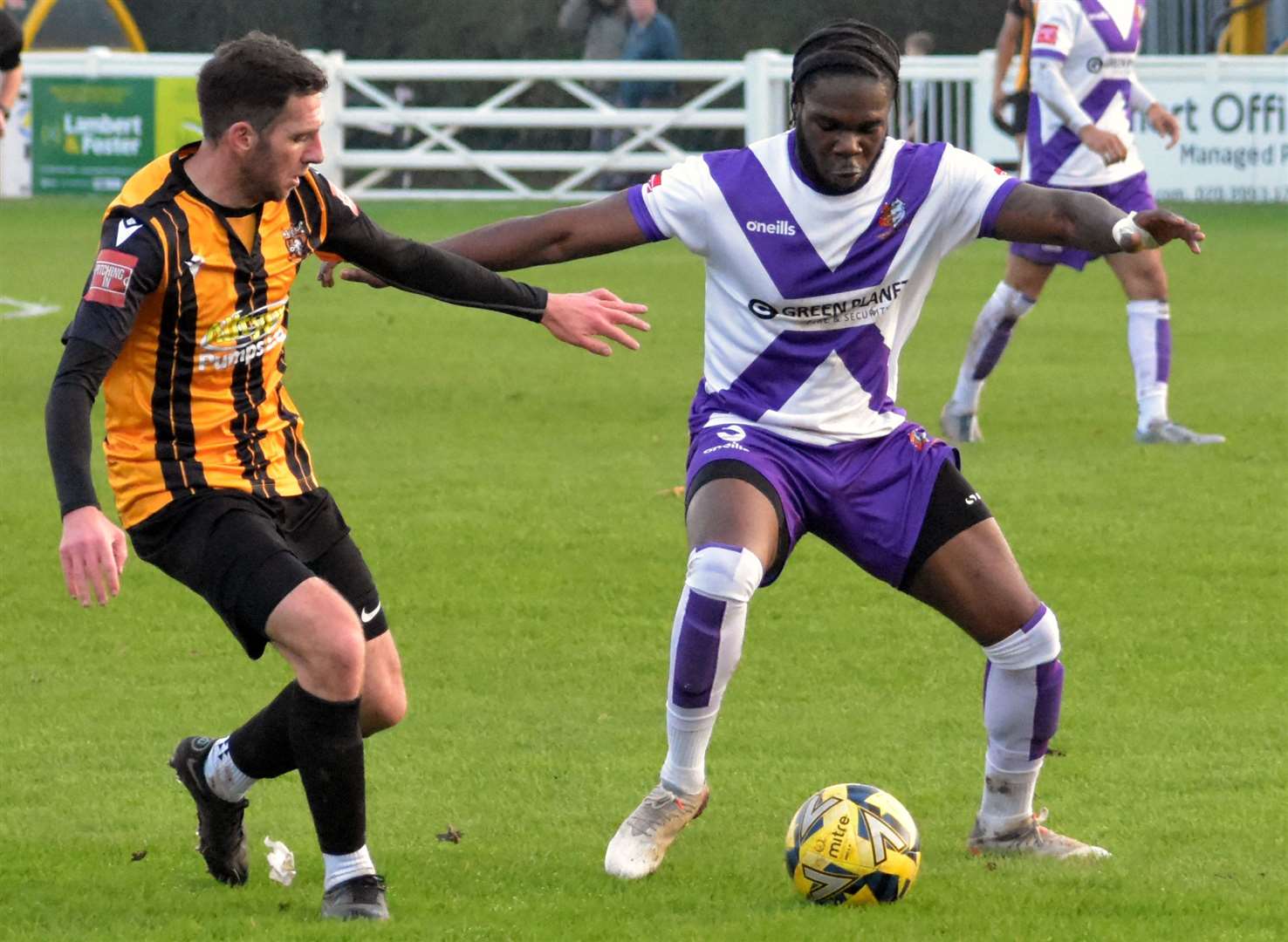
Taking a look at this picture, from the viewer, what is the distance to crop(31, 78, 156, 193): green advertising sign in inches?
968

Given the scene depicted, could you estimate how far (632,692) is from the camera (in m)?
7.05

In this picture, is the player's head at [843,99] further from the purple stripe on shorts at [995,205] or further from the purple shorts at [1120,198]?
the purple shorts at [1120,198]

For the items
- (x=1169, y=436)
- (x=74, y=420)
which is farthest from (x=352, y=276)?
(x=1169, y=436)

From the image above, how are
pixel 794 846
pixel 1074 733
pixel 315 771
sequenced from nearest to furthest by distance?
1. pixel 315 771
2. pixel 794 846
3. pixel 1074 733

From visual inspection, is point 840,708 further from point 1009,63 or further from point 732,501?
point 1009,63

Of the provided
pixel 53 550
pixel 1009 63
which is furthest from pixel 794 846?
pixel 1009 63

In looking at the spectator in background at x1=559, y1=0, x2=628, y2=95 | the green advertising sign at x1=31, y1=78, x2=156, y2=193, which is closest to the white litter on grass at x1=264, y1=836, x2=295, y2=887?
the green advertising sign at x1=31, y1=78, x2=156, y2=193

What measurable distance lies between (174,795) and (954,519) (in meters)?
2.23

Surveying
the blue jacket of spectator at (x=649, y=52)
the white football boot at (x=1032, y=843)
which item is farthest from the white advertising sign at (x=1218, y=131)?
the white football boot at (x=1032, y=843)

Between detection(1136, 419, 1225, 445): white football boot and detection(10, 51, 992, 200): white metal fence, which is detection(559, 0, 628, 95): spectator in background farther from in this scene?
detection(1136, 419, 1225, 445): white football boot

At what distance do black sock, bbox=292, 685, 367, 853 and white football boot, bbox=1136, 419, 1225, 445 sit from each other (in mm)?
7377

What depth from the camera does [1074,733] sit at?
21.6ft

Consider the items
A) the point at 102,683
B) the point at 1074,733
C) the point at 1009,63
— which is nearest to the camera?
the point at 1074,733

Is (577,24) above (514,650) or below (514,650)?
above
